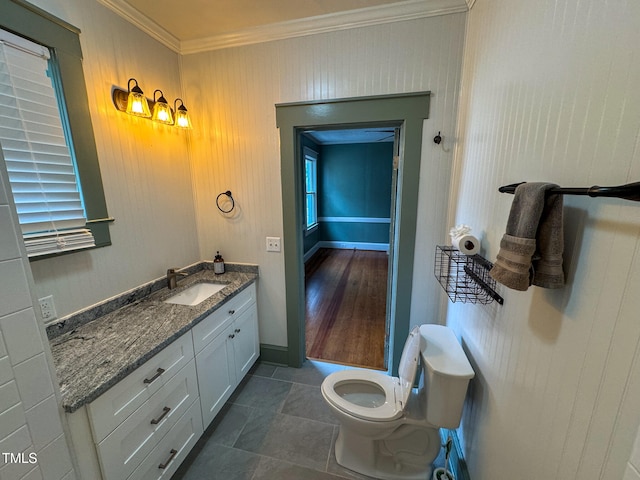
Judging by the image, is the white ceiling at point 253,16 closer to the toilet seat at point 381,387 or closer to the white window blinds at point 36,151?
the white window blinds at point 36,151

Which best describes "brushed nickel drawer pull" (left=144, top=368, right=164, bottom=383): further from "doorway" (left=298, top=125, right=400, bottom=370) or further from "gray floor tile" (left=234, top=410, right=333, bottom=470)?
"doorway" (left=298, top=125, right=400, bottom=370)

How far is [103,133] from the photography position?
4.72 ft

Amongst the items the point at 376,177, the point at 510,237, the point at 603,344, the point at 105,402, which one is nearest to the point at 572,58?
the point at 510,237

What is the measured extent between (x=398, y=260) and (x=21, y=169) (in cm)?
210

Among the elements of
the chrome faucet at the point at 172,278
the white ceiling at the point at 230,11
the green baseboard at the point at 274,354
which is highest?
the white ceiling at the point at 230,11

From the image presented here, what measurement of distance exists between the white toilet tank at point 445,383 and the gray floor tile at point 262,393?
1121mm

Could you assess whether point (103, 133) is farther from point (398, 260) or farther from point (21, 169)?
point (398, 260)

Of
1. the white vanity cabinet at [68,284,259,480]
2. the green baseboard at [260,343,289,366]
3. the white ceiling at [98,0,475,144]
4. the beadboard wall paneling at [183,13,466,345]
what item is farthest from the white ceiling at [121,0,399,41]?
the green baseboard at [260,343,289,366]

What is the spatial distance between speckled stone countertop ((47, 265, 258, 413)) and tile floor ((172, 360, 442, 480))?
2.67 ft

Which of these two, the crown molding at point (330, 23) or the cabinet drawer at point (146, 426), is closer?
the cabinet drawer at point (146, 426)

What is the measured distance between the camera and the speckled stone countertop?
96 cm

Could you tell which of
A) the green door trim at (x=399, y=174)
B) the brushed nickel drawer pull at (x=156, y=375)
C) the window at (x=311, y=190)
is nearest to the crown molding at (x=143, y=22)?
the green door trim at (x=399, y=174)

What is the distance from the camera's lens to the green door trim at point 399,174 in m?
1.70

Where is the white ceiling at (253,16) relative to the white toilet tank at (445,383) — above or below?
above
